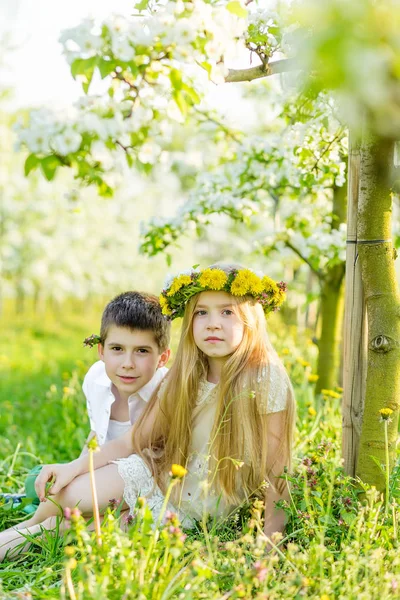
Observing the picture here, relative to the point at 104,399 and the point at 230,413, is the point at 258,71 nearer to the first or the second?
the point at 230,413

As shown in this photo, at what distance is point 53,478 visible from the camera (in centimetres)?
252

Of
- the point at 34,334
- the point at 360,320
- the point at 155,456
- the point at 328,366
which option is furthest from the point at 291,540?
the point at 34,334

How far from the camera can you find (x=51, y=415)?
183 inches

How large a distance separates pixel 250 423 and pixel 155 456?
1.34 feet

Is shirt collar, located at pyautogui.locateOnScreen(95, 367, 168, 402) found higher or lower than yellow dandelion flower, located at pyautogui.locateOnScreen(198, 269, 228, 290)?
lower

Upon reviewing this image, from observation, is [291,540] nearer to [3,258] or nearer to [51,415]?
[51,415]

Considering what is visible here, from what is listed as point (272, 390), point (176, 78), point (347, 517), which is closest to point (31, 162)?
point (176, 78)

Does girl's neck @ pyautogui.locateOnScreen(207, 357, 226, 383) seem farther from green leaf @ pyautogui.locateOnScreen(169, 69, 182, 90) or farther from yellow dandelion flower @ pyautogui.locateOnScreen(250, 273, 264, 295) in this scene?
green leaf @ pyautogui.locateOnScreen(169, 69, 182, 90)

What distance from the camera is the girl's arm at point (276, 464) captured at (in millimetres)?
2416

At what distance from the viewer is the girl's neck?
2632 mm

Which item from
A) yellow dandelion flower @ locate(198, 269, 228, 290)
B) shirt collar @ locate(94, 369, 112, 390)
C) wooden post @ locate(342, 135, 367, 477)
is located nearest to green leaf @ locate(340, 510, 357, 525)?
wooden post @ locate(342, 135, 367, 477)

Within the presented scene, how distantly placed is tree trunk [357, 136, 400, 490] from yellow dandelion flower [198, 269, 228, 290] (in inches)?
20.9

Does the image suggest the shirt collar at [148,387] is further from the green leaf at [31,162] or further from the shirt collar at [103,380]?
the green leaf at [31,162]

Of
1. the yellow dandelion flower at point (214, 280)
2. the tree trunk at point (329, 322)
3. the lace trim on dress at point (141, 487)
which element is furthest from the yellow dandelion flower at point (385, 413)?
the tree trunk at point (329, 322)
